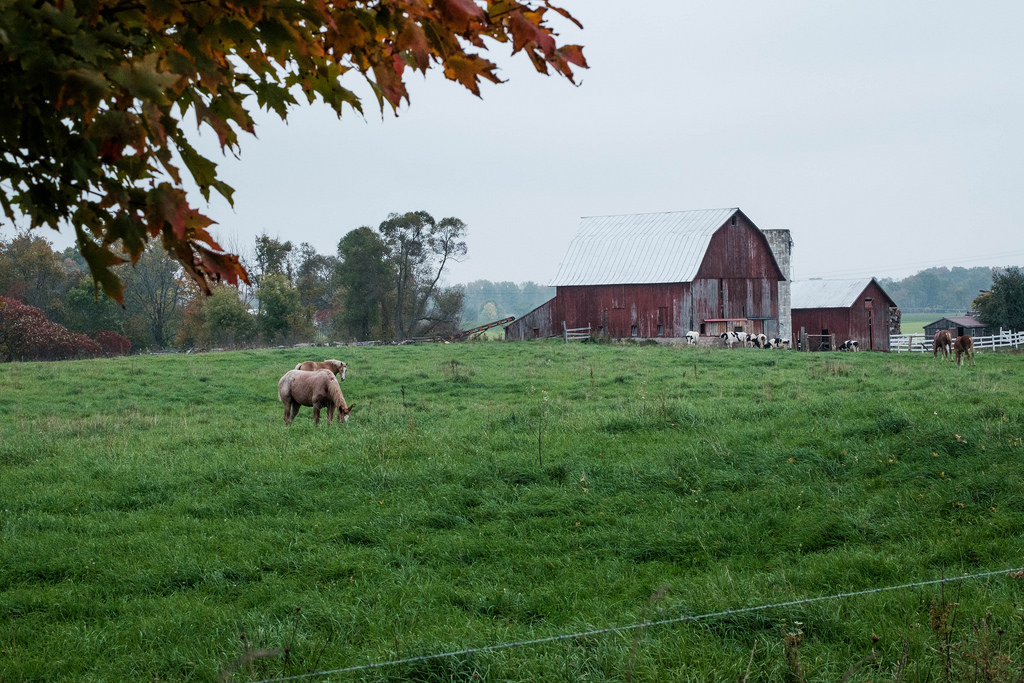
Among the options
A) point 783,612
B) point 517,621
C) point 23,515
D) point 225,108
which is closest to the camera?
point 225,108

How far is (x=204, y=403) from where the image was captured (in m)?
19.1

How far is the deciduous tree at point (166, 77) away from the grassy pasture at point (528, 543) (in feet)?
5.33

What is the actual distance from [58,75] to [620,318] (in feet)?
145

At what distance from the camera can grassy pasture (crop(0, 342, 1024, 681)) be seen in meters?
4.68

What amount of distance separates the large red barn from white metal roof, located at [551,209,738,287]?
0.06 m

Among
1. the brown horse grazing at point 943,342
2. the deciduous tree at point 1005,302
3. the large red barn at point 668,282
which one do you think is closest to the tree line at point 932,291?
the deciduous tree at point 1005,302

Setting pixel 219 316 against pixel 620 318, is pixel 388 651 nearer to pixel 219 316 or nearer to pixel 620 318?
pixel 620 318

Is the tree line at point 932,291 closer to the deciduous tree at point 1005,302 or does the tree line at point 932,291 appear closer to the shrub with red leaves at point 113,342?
the deciduous tree at point 1005,302

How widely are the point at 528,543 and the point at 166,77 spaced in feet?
17.3

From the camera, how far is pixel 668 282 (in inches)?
1761

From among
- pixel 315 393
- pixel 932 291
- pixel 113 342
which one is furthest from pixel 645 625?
pixel 932 291

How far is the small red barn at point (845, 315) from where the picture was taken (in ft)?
185

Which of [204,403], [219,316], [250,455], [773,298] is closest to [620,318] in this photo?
[773,298]

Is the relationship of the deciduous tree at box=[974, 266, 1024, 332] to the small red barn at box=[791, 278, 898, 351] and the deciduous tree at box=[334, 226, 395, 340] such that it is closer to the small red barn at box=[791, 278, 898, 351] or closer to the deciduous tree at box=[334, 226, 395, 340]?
the small red barn at box=[791, 278, 898, 351]
